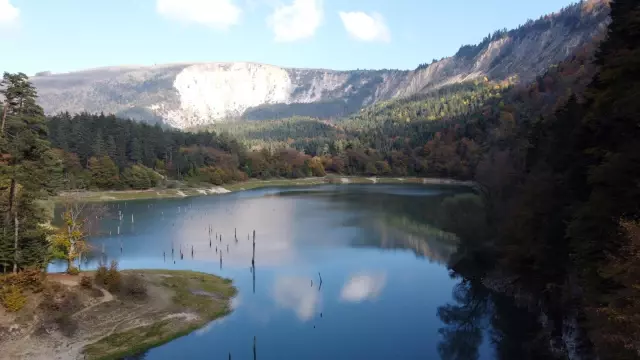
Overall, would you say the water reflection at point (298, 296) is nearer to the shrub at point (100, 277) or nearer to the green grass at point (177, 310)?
the green grass at point (177, 310)

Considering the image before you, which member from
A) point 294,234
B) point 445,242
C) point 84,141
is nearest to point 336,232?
point 294,234

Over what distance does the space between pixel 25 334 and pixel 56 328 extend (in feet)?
5.24

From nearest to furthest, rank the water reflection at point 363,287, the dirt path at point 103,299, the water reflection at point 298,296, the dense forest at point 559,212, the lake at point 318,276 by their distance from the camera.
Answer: the dense forest at point 559,212 → the lake at point 318,276 → the dirt path at point 103,299 → the water reflection at point 298,296 → the water reflection at point 363,287

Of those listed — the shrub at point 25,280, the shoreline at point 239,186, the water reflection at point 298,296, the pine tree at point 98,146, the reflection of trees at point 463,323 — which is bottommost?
the reflection of trees at point 463,323

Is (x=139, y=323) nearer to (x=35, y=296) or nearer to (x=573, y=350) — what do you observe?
(x=35, y=296)

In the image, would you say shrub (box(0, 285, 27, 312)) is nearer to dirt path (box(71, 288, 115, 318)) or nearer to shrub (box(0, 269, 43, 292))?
shrub (box(0, 269, 43, 292))

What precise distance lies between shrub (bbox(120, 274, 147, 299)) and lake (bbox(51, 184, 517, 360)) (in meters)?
6.28

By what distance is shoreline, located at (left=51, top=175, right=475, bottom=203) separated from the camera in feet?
354

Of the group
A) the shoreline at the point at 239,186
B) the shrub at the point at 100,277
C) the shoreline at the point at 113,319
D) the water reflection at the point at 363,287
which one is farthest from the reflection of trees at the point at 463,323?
the shoreline at the point at 239,186

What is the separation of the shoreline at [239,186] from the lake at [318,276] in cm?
1990

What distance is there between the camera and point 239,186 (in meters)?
144

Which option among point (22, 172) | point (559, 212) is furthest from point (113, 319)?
point (559, 212)

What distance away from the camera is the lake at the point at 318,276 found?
28.3 metres

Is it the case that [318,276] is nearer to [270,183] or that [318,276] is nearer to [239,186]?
[239,186]
